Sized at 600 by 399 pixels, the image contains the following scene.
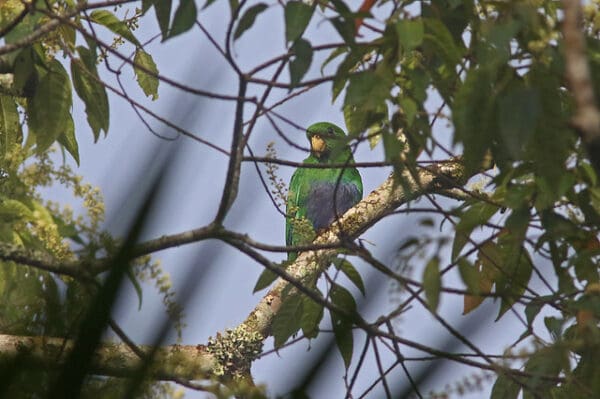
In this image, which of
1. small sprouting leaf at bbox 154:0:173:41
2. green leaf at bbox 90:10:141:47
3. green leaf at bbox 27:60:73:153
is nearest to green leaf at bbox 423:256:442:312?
small sprouting leaf at bbox 154:0:173:41

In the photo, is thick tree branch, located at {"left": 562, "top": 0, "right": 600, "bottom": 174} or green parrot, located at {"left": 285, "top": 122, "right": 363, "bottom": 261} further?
green parrot, located at {"left": 285, "top": 122, "right": 363, "bottom": 261}

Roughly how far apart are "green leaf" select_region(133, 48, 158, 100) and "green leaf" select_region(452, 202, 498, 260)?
3.59ft

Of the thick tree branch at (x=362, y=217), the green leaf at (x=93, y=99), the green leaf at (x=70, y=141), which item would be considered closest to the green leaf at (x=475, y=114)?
the green leaf at (x=93, y=99)

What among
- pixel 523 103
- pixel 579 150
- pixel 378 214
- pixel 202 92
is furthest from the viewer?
pixel 378 214

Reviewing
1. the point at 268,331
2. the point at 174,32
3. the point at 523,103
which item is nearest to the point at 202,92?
the point at 523,103

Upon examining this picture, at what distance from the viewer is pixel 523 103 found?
1.40 meters

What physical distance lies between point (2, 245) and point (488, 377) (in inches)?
33.7

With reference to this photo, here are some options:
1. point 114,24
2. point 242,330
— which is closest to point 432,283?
point 114,24

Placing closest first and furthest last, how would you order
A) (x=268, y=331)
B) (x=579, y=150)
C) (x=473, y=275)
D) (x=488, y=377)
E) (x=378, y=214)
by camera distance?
(x=488, y=377), (x=473, y=275), (x=579, y=150), (x=268, y=331), (x=378, y=214)

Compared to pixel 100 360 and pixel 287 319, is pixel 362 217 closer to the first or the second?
pixel 287 319

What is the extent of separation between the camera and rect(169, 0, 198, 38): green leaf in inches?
66.1

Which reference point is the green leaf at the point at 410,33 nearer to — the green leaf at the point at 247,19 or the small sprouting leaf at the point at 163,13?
the green leaf at the point at 247,19

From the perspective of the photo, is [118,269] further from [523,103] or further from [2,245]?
[2,245]

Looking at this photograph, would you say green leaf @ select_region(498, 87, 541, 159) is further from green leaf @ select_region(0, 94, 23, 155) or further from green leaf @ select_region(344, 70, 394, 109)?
green leaf @ select_region(0, 94, 23, 155)
